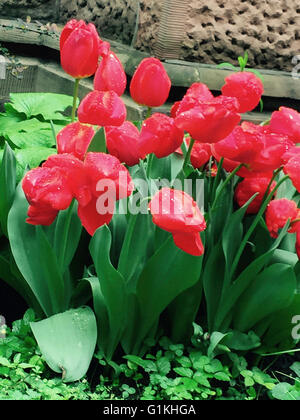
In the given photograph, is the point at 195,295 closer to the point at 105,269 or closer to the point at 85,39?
the point at 105,269

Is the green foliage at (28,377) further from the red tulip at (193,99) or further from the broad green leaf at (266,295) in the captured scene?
the red tulip at (193,99)

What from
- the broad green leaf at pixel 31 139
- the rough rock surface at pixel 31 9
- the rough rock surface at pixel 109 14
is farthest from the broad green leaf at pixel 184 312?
the rough rock surface at pixel 31 9

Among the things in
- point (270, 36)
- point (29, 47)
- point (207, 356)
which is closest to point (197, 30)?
point (270, 36)

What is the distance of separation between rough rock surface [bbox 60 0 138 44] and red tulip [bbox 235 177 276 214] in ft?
6.63

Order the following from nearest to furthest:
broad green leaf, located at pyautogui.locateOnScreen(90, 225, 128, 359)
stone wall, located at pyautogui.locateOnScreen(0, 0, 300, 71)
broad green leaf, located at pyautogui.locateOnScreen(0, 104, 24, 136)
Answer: broad green leaf, located at pyautogui.locateOnScreen(90, 225, 128, 359)
broad green leaf, located at pyautogui.locateOnScreen(0, 104, 24, 136)
stone wall, located at pyautogui.locateOnScreen(0, 0, 300, 71)

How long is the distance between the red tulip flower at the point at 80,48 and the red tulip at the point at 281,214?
1.56ft

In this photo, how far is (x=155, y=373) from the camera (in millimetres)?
1220

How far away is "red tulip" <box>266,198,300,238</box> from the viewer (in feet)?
3.93

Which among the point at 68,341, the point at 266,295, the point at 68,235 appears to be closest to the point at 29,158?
the point at 68,235

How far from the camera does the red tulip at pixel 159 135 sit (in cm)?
109

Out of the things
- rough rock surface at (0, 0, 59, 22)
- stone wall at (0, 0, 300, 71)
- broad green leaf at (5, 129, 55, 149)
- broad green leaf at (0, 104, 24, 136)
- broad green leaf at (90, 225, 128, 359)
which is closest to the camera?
broad green leaf at (90, 225, 128, 359)

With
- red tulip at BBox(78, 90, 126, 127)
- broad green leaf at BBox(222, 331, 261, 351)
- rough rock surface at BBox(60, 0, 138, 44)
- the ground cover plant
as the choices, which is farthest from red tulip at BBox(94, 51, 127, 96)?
rough rock surface at BBox(60, 0, 138, 44)

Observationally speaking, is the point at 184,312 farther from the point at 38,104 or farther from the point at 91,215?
the point at 38,104

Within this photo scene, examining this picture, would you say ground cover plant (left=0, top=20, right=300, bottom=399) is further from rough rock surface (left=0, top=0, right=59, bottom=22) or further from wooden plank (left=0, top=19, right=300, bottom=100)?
rough rock surface (left=0, top=0, right=59, bottom=22)
